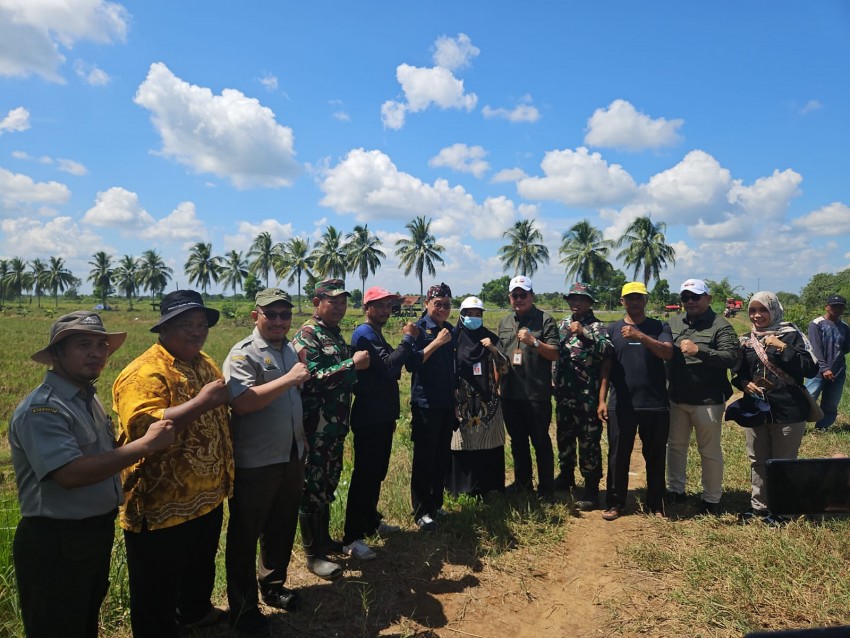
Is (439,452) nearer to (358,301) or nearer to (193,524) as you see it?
(193,524)

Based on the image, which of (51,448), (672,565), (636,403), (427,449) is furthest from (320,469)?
(636,403)

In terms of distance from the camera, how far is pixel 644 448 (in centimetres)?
455

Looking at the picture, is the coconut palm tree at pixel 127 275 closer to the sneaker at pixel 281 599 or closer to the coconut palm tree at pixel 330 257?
the coconut palm tree at pixel 330 257

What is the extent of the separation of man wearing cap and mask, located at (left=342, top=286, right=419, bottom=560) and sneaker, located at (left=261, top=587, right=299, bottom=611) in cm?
69

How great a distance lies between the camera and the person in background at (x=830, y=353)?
6754mm

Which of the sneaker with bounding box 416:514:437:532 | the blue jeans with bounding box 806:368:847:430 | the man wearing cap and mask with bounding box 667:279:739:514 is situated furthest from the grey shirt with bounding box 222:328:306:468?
the blue jeans with bounding box 806:368:847:430

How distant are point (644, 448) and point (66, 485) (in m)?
4.41

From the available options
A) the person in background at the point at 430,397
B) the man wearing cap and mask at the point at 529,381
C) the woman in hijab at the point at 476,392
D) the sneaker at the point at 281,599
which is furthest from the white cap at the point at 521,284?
the sneaker at the point at 281,599

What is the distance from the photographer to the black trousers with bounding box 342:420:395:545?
12.3 ft

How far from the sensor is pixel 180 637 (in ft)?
9.04

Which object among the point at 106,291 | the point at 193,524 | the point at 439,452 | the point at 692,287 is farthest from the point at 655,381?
the point at 106,291

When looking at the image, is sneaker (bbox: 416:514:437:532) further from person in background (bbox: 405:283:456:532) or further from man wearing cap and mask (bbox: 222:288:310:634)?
man wearing cap and mask (bbox: 222:288:310:634)

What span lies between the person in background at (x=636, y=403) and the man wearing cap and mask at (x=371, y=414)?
211cm

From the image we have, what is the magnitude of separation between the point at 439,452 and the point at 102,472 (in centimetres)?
285
